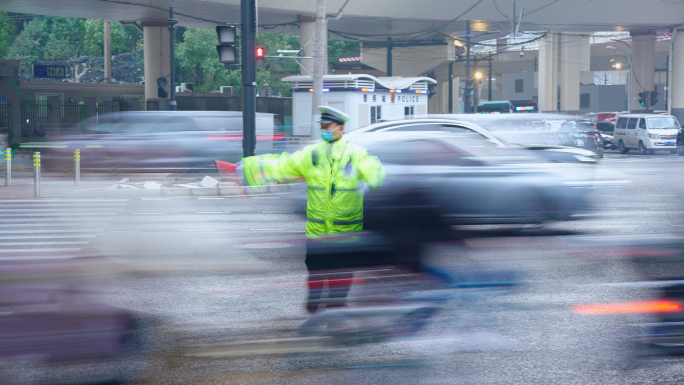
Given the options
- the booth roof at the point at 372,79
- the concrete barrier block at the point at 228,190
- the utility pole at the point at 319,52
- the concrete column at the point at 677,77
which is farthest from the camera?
the concrete column at the point at 677,77

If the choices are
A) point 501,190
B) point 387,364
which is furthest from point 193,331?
point 501,190

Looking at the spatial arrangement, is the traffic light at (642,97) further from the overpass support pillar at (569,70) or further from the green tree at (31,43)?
the green tree at (31,43)

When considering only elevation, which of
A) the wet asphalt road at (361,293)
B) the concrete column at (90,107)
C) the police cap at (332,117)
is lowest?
the wet asphalt road at (361,293)

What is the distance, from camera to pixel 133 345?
541cm

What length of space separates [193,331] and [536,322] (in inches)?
110

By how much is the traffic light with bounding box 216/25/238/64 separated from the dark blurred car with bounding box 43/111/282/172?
10.7 feet

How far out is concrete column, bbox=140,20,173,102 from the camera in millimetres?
38656

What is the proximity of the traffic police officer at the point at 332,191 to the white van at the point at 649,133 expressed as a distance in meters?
29.7

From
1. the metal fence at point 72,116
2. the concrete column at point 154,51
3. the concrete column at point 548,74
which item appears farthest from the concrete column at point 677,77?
the metal fence at point 72,116

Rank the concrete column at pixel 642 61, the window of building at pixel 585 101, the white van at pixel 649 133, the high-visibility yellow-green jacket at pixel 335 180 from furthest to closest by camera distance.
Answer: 1. the window of building at pixel 585 101
2. the concrete column at pixel 642 61
3. the white van at pixel 649 133
4. the high-visibility yellow-green jacket at pixel 335 180

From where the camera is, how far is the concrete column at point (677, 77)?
4534cm

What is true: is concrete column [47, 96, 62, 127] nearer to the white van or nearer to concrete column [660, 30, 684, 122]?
the white van

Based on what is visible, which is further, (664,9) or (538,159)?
(664,9)

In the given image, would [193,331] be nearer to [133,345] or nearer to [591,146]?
[133,345]
